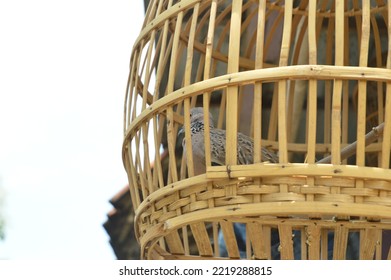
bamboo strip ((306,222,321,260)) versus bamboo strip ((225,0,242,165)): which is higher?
bamboo strip ((225,0,242,165))

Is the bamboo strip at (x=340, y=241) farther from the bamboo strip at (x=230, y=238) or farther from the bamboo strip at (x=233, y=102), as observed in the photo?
the bamboo strip at (x=233, y=102)

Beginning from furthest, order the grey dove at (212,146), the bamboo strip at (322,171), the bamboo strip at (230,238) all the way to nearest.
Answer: the grey dove at (212,146), the bamboo strip at (230,238), the bamboo strip at (322,171)

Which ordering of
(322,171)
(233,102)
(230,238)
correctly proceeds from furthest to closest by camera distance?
(230,238) < (233,102) < (322,171)

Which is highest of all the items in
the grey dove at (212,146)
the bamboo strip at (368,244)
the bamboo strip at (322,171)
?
the grey dove at (212,146)

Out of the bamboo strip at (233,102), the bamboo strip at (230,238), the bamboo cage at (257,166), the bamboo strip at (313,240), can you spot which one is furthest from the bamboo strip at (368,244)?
the bamboo strip at (233,102)

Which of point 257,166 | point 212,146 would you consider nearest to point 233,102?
point 257,166

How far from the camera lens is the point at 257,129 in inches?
90.0

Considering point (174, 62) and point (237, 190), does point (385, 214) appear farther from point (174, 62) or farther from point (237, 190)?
point (174, 62)

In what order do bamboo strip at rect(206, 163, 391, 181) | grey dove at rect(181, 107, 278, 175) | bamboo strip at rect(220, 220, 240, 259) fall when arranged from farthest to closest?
grey dove at rect(181, 107, 278, 175) → bamboo strip at rect(220, 220, 240, 259) → bamboo strip at rect(206, 163, 391, 181)

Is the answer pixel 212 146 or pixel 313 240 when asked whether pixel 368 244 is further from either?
pixel 212 146

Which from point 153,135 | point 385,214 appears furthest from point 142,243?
point 385,214

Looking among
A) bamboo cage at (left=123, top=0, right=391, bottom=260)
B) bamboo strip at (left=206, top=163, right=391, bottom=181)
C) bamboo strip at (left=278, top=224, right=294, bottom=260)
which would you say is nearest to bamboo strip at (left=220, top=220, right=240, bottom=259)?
bamboo cage at (left=123, top=0, right=391, bottom=260)

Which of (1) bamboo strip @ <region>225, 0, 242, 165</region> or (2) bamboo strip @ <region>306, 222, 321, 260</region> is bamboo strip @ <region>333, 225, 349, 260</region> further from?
(1) bamboo strip @ <region>225, 0, 242, 165</region>

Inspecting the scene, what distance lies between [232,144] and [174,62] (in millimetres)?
275
